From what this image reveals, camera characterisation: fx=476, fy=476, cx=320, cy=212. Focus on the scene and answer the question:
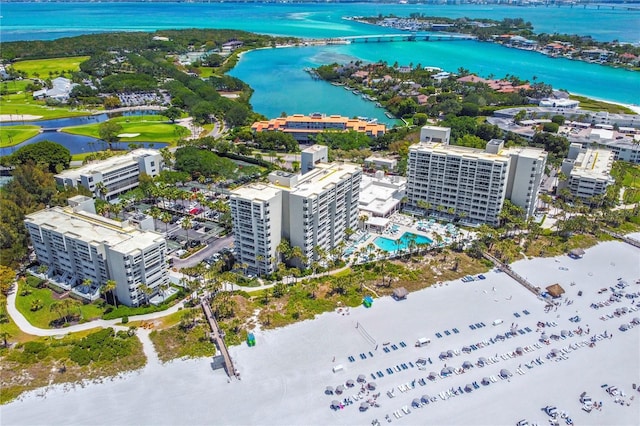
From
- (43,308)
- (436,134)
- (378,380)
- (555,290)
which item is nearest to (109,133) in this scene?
(43,308)

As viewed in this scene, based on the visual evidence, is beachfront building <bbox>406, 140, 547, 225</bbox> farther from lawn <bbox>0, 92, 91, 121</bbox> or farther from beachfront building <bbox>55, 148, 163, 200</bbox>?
lawn <bbox>0, 92, 91, 121</bbox>

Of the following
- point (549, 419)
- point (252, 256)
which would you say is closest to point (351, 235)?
point (252, 256)

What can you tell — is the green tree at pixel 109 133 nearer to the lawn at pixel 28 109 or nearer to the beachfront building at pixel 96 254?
the lawn at pixel 28 109

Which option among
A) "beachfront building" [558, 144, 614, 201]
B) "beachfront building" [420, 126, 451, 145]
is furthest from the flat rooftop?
"beachfront building" [558, 144, 614, 201]

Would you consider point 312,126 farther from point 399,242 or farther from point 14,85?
point 14,85

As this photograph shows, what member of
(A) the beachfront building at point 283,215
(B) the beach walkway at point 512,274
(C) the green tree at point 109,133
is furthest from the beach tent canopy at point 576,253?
(C) the green tree at point 109,133

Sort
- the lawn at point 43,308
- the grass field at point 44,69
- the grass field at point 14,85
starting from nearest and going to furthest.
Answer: the lawn at point 43,308 → the grass field at point 14,85 → the grass field at point 44,69
